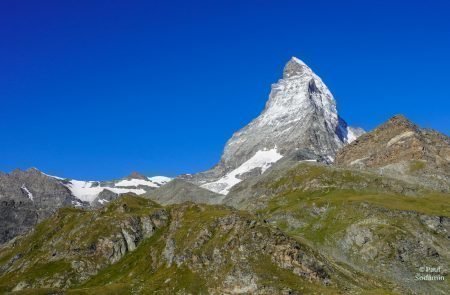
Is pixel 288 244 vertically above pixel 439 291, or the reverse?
pixel 288 244

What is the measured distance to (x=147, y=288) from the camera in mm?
196500

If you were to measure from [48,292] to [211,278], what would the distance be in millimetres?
54601

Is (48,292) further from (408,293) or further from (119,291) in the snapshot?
(408,293)

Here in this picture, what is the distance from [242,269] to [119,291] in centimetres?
4085

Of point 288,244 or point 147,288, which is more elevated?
point 288,244

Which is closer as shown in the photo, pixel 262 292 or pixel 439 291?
pixel 262 292

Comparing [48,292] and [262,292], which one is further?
[48,292]

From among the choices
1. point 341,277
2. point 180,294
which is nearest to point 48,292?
point 180,294

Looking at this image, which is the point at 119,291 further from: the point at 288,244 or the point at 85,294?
the point at 288,244

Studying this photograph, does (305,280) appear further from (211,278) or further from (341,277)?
(211,278)

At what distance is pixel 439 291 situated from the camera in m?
198

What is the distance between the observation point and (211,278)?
19312cm

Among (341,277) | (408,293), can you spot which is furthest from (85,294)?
(408,293)

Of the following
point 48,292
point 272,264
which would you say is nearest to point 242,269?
point 272,264
